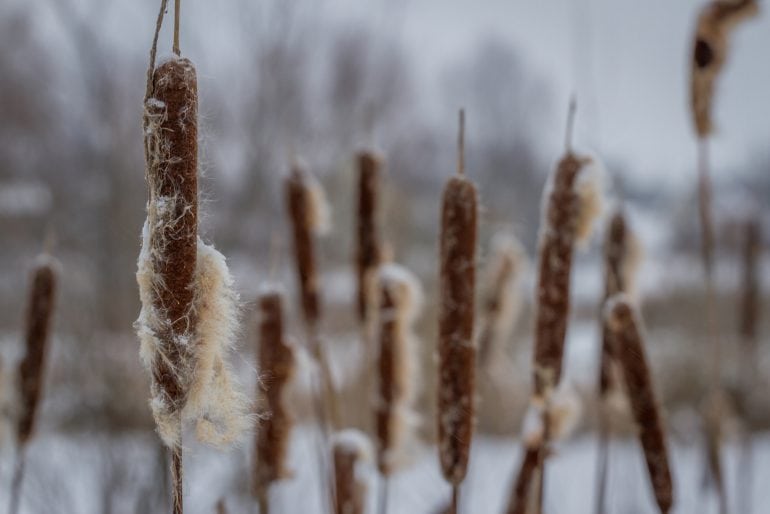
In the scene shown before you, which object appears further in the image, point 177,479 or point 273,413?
point 273,413

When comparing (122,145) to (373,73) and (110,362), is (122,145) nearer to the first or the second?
(110,362)

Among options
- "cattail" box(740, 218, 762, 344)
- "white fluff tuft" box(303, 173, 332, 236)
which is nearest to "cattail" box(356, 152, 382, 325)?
"white fluff tuft" box(303, 173, 332, 236)

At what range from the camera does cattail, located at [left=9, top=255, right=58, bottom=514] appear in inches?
40.5

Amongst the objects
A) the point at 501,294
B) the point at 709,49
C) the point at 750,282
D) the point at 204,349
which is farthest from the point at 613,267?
the point at 750,282

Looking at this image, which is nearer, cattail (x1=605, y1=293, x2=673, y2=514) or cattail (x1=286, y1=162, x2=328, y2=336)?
cattail (x1=605, y1=293, x2=673, y2=514)

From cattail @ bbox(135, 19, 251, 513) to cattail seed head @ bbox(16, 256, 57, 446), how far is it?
1.89 feet

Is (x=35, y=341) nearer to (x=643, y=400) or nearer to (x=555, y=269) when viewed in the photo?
(x=555, y=269)

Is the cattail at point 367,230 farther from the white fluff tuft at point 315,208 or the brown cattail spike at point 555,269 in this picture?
the brown cattail spike at point 555,269

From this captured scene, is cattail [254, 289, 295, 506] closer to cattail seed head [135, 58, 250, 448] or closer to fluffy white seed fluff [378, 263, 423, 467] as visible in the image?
fluffy white seed fluff [378, 263, 423, 467]

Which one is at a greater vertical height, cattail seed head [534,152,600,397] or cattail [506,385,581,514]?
cattail seed head [534,152,600,397]

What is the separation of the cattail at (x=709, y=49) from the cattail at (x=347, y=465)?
2.44 ft

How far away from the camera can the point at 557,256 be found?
2.89ft

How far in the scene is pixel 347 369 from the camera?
4117 mm

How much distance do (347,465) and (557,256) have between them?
1.57ft
